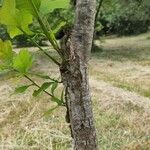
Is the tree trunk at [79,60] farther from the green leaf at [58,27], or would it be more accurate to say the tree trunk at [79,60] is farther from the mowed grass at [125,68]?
the mowed grass at [125,68]

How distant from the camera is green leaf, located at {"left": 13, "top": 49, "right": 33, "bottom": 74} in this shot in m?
1.53

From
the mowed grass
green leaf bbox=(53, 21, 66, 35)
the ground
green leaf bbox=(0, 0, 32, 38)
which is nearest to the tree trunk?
green leaf bbox=(53, 21, 66, 35)

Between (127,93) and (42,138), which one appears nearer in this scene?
(42,138)

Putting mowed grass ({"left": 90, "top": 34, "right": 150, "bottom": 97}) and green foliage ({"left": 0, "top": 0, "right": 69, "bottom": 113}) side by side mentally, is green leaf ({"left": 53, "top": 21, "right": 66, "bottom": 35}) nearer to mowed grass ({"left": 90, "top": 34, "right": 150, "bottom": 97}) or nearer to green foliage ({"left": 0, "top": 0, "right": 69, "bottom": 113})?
green foliage ({"left": 0, "top": 0, "right": 69, "bottom": 113})

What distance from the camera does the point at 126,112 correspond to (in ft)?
25.1

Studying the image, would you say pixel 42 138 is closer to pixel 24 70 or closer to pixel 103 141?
pixel 103 141

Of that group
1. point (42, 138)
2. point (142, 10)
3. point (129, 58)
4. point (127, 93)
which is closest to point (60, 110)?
point (42, 138)

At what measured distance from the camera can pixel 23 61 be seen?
155 cm

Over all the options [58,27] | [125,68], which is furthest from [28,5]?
[125,68]

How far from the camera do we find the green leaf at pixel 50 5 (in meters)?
1.42

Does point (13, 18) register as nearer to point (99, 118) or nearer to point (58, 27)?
point (58, 27)

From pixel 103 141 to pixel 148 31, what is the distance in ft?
83.0

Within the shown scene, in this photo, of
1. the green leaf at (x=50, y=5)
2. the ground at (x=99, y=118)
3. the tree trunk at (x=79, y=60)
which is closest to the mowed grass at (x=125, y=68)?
the ground at (x=99, y=118)

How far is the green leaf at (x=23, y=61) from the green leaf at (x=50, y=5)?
17 centimetres
